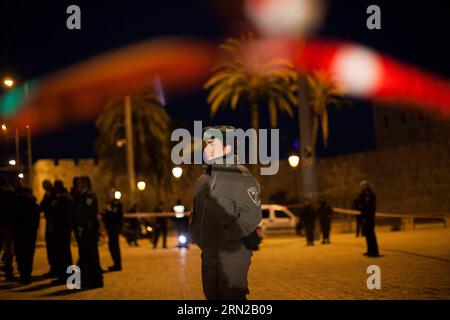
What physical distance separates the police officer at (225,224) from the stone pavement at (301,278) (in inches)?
141

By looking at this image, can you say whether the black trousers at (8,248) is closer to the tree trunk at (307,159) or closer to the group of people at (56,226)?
the group of people at (56,226)

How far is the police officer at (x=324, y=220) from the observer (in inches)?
754

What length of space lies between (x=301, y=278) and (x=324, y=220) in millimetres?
9592

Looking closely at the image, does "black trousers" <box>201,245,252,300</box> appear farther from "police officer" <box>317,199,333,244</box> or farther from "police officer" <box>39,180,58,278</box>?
"police officer" <box>317,199,333,244</box>

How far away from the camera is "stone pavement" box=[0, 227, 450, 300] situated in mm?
8398

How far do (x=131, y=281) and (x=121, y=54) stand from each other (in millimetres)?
34292

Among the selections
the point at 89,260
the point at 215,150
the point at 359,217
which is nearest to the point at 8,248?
the point at 89,260

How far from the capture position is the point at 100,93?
135ft

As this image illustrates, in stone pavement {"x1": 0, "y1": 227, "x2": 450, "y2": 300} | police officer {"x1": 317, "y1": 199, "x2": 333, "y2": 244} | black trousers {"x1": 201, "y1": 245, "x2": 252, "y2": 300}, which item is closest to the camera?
black trousers {"x1": 201, "y1": 245, "x2": 252, "y2": 300}

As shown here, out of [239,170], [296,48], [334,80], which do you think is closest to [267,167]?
[334,80]

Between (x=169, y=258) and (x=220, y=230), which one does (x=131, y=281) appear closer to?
(x=169, y=258)

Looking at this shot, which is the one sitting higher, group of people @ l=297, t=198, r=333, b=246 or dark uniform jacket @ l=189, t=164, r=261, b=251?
dark uniform jacket @ l=189, t=164, r=261, b=251

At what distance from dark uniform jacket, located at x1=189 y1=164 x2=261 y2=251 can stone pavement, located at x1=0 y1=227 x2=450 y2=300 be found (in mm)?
3685

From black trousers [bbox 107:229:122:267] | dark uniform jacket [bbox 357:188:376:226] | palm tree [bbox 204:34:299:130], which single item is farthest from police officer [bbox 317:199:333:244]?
palm tree [bbox 204:34:299:130]
